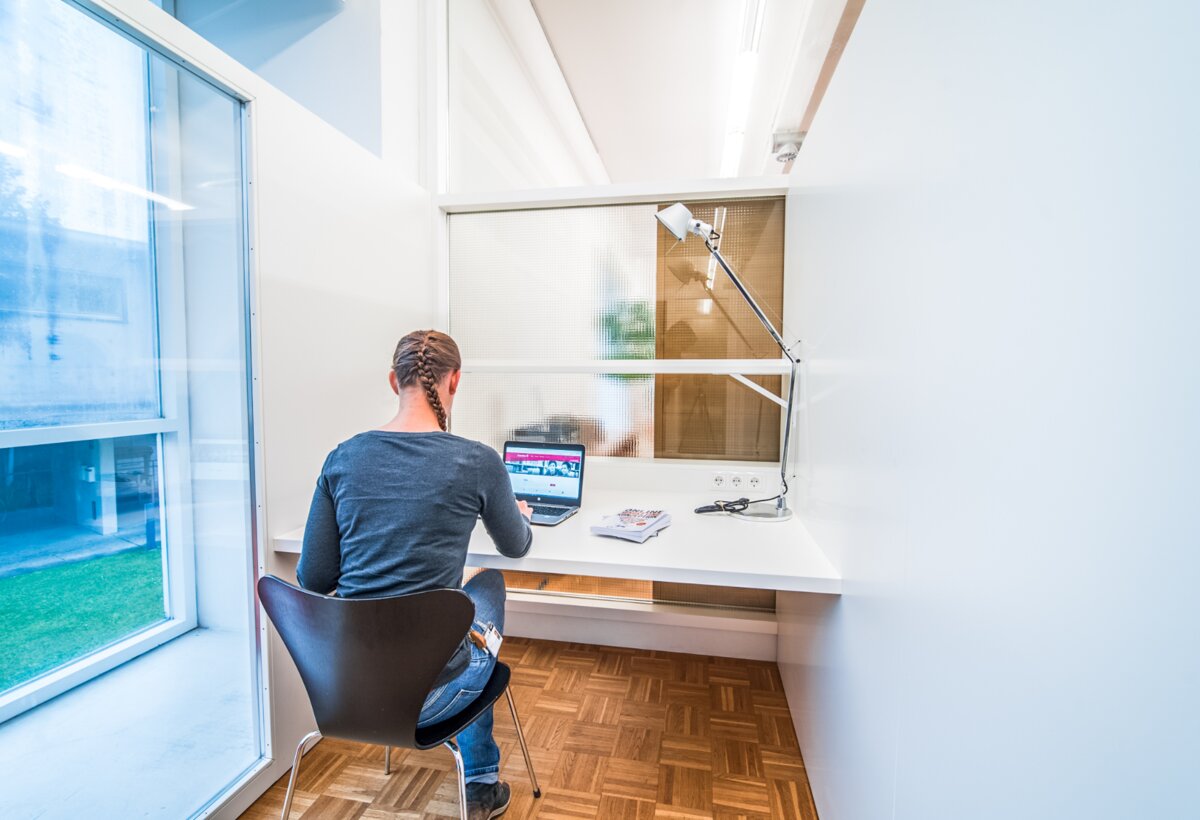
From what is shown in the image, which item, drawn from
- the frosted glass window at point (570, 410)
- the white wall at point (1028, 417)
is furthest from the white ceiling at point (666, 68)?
the white wall at point (1028, 417)

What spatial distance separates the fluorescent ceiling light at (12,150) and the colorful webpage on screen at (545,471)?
146 centimetres

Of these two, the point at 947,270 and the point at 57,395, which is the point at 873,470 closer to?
the point at 947,270

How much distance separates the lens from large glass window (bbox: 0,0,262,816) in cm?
112

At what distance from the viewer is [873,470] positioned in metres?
1.06

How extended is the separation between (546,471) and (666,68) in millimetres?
3170

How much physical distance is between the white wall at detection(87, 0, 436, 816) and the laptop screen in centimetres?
57

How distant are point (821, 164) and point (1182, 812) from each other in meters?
1.58

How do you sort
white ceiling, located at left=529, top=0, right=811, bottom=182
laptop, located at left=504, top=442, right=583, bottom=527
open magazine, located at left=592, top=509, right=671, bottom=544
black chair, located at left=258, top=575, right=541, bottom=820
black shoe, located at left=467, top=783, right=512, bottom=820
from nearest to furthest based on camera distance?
black chair, located at left=258, top=575, right=541, bottom=820 → black shoe, located at left=467, top=783, right=512, bottom=820 → open magazine, located at left=592, top=509, right=671, bottom=544 → laptop, located at left=504, top=442, right=583, bottom=527 → white ceiling, located at left=529, top=0, right=811, bottom=182

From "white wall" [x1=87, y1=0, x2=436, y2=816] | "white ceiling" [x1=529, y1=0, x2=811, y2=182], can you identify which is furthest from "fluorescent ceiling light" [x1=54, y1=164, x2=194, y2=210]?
"white ceiling" [x1=529, y1=0, x2=811, y2=182]

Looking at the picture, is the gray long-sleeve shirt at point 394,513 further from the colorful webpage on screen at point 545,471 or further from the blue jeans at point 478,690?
the colorful webpage on screen at point 545,471

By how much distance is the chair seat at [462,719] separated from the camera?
3.63ft

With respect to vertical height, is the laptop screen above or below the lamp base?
above

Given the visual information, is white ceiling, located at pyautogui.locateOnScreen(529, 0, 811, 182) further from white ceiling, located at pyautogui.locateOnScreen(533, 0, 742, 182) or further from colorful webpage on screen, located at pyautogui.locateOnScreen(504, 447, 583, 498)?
colorful webpage on screen, located at pyautogui.locateOnScreen(504, 447, 583, 498)

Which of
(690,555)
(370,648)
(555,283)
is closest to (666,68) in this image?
(555,283)
